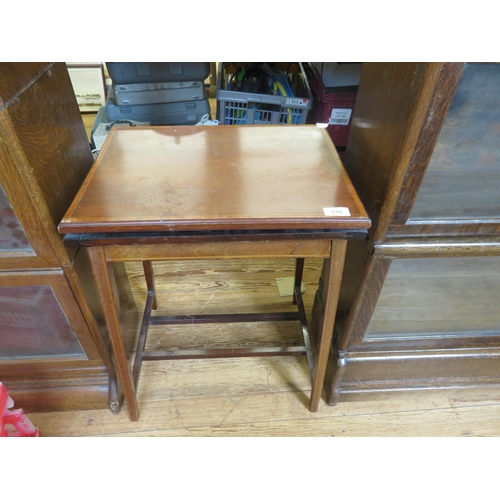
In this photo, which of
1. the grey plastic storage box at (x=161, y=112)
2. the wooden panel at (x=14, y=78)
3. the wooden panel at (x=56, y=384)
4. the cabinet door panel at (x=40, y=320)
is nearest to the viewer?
the wooden panel at (x=14, y=78)

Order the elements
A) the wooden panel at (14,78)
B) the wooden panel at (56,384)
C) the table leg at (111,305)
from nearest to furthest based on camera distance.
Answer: the wooden panel at (14,78) < the table leg at (111,305) < the wooden panel at (56,384)

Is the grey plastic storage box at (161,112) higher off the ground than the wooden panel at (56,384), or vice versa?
the grey plastic storage box at (161,112)

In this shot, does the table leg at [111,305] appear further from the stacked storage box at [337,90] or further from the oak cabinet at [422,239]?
the stacked storage box at [337,90]

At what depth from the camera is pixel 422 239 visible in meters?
0.87

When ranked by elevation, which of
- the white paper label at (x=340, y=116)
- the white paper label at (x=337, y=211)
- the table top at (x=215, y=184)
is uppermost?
the table top at (x=215, y=184)

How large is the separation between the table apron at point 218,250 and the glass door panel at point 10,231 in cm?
21

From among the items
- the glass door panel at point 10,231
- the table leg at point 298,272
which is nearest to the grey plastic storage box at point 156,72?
the table leg at point 298,272

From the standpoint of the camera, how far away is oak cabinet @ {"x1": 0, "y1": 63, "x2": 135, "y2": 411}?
28.7 inches

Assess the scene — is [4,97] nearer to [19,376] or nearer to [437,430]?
[19,376]

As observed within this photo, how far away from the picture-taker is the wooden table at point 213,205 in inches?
28.1

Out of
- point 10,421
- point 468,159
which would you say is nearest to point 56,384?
point 10,421

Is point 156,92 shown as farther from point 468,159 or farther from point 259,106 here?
point 468,159

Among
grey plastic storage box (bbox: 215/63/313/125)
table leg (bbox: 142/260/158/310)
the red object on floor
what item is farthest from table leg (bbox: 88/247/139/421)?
grey plastic storage box (bbox: 215/63/313/125)

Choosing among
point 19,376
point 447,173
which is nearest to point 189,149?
point 447,173
